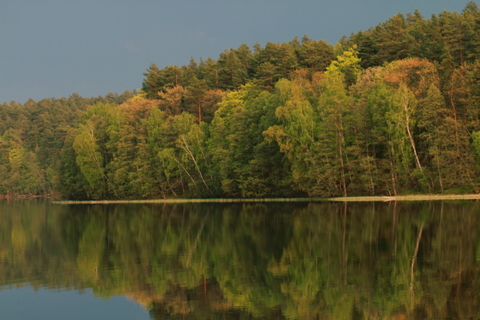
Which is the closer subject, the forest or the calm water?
the calm water

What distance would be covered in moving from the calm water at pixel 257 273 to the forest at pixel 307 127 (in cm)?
2307

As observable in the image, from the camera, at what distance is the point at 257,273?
16391 mm

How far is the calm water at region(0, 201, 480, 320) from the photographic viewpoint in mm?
12344

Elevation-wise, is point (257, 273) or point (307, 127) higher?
point (307, 127)

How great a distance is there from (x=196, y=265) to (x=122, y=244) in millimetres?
8321

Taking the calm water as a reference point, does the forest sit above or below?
above

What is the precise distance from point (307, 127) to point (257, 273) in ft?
135

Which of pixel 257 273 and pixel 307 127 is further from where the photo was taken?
pixel 307 127

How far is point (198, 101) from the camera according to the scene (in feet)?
260

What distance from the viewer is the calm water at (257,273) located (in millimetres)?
12344

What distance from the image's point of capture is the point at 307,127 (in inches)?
2218

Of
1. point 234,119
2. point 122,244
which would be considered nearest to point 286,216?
point 122,244

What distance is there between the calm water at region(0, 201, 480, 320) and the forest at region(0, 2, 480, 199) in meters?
23.1

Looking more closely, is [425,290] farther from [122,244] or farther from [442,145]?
[442,145]
